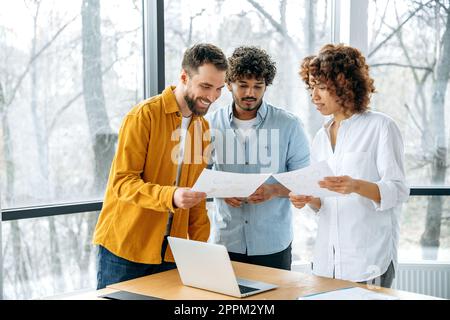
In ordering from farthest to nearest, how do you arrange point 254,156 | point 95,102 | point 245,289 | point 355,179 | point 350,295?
point 95,102, point 254,156, point 355,179, point 245,289, point 350,295

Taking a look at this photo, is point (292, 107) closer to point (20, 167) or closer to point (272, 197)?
point (272, 197)

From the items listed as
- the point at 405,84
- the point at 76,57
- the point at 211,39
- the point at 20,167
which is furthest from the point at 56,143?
the point at 405,84

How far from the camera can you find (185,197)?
7.99ft

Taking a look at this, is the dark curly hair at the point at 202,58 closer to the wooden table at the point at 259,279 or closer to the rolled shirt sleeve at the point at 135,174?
the rolled shirt sleeve at the point at 135,174

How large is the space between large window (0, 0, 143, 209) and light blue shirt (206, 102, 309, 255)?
97cm

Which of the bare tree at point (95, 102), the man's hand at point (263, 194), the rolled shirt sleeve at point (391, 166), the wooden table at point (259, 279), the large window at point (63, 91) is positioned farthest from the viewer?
the bare tree at point (95, 102)

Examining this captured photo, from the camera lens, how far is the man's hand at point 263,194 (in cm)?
298

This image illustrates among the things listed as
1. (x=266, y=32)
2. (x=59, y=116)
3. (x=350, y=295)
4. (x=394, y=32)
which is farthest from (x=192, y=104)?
(x=394, y=32)

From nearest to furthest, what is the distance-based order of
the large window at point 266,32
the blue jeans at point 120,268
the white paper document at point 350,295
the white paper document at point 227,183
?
the white paper document at point 350,295, the white paper document at point 227,183, the blue jeans at point 120,268, the large window at point 266,32

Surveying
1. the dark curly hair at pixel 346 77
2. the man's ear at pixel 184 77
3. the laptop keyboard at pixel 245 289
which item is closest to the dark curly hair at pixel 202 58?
the man's ear at pixel 184 77

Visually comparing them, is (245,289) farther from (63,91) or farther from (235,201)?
(63,91)

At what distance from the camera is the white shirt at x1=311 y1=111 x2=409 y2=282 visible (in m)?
2.57

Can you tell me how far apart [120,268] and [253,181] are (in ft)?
2.22

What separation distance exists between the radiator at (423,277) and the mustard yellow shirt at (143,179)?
2169 mm
